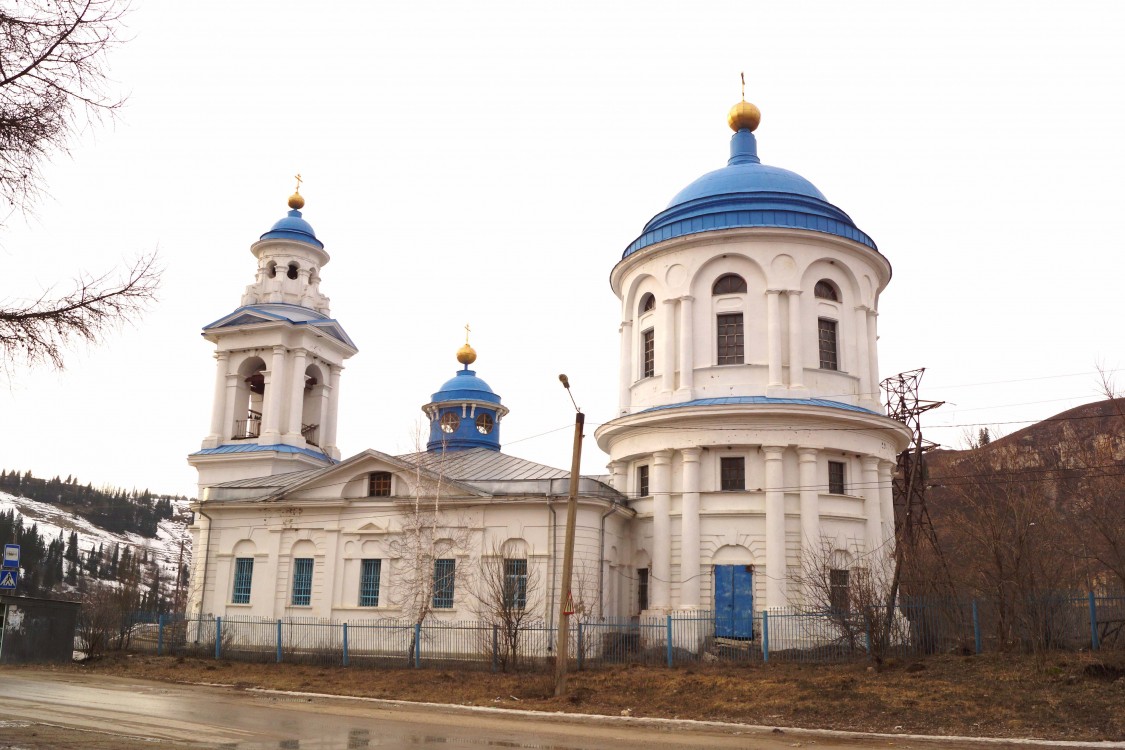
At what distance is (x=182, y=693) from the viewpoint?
853 inches

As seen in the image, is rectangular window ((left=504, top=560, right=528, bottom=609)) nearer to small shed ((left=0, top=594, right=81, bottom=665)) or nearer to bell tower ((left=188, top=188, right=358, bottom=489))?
bell tower ((left=188, top=188, right=358, bottom=489))

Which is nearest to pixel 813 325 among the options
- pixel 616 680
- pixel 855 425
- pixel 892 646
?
pixel 855 425

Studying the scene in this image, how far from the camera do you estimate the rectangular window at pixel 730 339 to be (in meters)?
29.9

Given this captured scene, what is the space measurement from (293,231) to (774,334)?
2152 cm

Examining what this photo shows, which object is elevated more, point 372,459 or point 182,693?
point 372,459

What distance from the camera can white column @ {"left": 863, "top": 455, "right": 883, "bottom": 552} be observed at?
2906 cm

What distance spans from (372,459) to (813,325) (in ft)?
46.2

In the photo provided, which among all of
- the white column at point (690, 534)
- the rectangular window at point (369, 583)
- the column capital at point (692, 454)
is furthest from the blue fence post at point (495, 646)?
the column capital at point (692, 454)

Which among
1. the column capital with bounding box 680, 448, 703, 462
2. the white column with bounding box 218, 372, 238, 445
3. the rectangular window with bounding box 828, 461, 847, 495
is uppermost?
the white column with bounding box 218, 372, 238, 445

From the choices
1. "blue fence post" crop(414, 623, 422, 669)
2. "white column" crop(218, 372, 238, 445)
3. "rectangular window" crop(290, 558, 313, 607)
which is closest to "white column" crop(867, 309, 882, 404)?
"blue fence post" crop(414, 623, 422, 669)

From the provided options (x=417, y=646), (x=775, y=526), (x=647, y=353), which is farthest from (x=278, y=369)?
(x=775, y=526)

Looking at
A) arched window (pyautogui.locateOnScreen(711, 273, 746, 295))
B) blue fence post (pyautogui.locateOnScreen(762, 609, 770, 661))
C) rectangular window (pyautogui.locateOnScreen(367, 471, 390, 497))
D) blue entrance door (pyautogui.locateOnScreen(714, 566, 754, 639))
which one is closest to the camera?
blue fence post (pyautogui.locateOnScreen(762, 609, 770, 661))

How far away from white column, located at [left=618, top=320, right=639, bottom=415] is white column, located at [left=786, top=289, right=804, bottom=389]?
547 centimetres

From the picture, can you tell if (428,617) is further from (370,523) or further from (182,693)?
(182,693)
